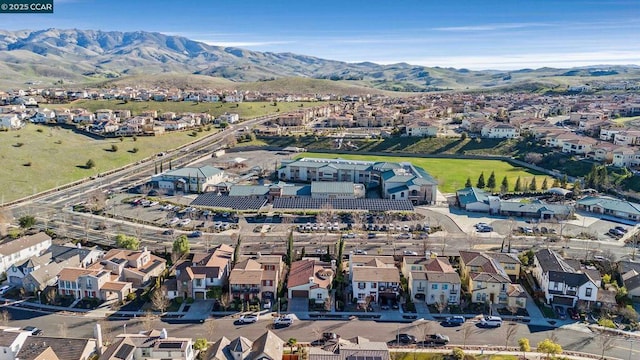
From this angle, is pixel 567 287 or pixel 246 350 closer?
pixel 246 350

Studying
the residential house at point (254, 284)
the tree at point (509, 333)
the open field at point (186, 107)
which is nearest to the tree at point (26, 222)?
the residential house at point (254, 284)

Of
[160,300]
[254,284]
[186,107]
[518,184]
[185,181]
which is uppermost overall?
[186,107]

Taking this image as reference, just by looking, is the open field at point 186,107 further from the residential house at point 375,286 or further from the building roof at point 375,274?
the residential house at point 375,286

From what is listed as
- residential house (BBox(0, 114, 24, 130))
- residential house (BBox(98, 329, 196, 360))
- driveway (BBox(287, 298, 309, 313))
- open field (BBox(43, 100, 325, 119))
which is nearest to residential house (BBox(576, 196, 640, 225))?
driveway (BBox(287, 298, 309, 313))

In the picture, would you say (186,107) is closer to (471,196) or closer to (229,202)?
(229,202)

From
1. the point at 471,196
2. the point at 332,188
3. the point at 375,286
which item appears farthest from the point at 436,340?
the point at 332,188

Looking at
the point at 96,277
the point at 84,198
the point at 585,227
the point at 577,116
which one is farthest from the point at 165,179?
the point at 577,116

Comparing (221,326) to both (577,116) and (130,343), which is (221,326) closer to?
(130,343)
